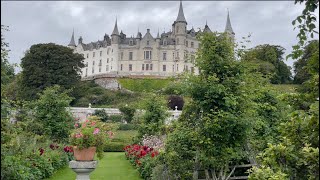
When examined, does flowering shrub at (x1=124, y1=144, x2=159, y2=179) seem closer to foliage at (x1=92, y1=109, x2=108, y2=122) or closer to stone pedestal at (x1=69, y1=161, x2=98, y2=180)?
stone pedestal at (x1=69, y1=161, x2=98, y2=180)

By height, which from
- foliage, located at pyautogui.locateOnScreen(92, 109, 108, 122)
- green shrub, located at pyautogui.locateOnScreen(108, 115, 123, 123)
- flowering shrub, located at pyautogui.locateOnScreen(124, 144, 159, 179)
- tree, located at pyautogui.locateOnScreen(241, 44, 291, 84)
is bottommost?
flowering shrub, located at pyautogui.locateOnScreen(124, 144, 159, 179)

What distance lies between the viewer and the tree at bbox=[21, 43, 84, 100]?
2061 inches

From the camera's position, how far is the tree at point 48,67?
5234 centimetres

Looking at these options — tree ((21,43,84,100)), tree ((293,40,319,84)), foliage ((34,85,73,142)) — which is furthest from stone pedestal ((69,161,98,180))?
tree ((21,43,84,100))

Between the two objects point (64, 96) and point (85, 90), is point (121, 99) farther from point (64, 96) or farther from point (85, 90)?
point (64, 96)

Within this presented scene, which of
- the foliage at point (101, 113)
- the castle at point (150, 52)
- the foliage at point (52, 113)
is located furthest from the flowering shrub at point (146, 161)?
the castle at point (150, 52)

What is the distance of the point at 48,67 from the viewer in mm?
54125

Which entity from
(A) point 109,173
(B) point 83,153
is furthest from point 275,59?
(B) point 83,153

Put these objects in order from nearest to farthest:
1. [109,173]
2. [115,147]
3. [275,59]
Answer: [109,173]
[115,147]
[275,59]

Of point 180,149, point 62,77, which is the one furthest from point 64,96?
point 62,77

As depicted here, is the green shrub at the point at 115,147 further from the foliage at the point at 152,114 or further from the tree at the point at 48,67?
the tree at the point at 48,67

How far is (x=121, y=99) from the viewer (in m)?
60.0

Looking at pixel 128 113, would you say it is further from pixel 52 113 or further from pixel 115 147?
pixel 52 113

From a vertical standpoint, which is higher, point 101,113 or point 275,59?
point 275,59
